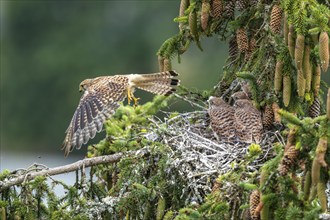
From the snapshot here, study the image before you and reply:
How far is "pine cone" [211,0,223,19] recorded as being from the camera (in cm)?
756

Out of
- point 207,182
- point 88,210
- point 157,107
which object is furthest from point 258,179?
point 157,107

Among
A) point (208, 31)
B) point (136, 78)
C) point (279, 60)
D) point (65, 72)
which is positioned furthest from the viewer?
point (65, 72)

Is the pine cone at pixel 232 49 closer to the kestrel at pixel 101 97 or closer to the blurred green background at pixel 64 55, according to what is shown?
the kestrel at pixel 101 97

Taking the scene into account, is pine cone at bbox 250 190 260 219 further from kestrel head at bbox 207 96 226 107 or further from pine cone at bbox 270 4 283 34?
kestrel head at bbox 207 96 226 107

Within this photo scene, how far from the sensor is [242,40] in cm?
764

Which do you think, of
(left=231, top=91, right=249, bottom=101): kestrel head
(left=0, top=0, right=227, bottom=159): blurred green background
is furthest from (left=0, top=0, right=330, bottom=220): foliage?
(left=0, top=0, right=227, bottom=159): blurred green background

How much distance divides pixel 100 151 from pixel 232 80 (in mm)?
1087

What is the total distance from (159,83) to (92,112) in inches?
29.9

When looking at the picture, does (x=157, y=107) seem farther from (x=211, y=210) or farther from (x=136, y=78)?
(x=211, y=210)

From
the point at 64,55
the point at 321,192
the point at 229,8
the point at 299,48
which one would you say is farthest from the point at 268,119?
the point at 64,55

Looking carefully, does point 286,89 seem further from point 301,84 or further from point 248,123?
point 248,123

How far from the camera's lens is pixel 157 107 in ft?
28.8

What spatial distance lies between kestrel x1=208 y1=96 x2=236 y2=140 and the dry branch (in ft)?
2.46

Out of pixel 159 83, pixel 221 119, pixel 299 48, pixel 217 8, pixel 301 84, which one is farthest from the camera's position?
pixel 159 83
